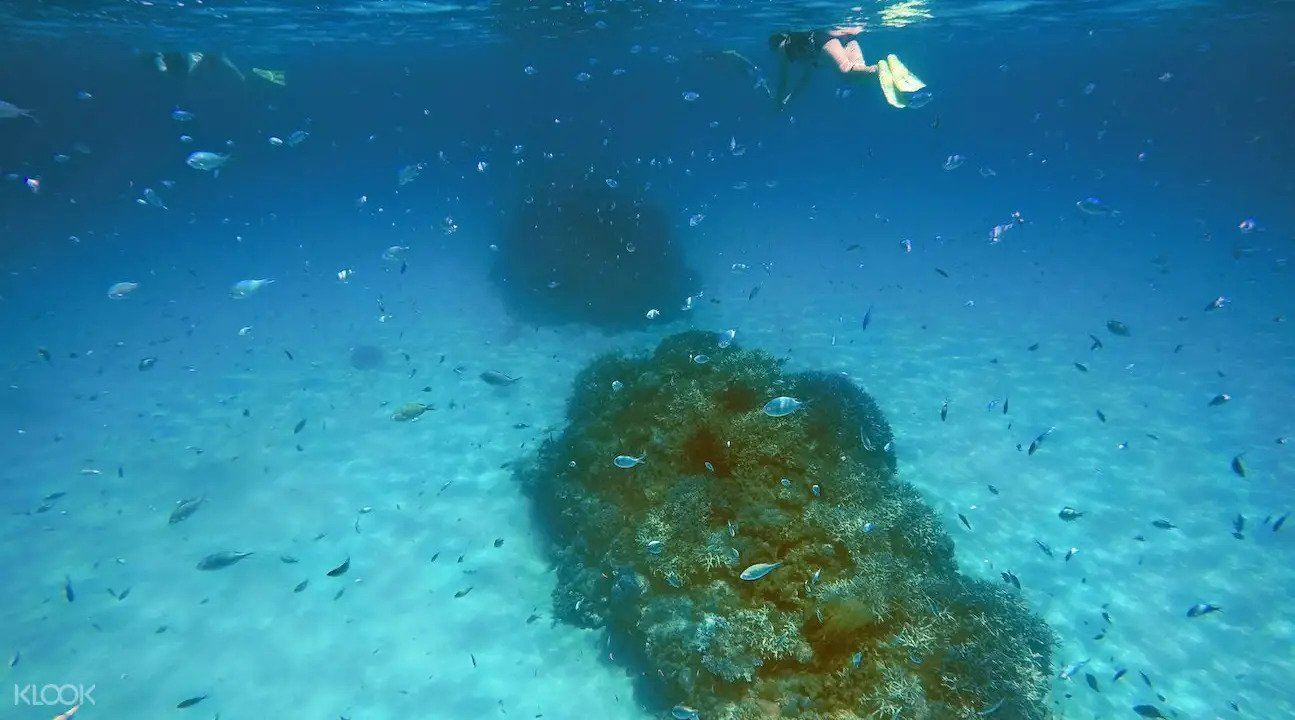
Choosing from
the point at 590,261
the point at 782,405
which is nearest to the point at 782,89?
the point at 782,405

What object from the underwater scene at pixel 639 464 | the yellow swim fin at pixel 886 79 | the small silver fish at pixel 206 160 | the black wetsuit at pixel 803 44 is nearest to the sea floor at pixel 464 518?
the underwater scene at pixel 639 464

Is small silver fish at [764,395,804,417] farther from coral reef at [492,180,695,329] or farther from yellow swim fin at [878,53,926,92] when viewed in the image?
coral reef at [492,180,695,329]

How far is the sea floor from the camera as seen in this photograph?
8.13 metres

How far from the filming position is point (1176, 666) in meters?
8.12

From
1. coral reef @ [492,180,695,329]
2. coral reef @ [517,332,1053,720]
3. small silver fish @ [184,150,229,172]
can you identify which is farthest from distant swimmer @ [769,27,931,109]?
coral reef @ [492,180,695,329]

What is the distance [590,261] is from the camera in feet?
71.2

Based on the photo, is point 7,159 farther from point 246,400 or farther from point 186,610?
point 186,610

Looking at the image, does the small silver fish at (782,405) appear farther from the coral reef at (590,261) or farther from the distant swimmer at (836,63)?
the coral reef at (590,261)

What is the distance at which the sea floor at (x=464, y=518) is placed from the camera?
320 inches

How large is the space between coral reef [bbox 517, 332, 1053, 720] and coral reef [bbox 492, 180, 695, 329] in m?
10.5

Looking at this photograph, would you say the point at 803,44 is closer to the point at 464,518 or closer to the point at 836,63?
the point at 836,63

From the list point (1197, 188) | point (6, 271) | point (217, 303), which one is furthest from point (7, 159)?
point (1197, 188)

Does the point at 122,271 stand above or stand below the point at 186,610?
below

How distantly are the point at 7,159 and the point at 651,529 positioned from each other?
6148 inches
